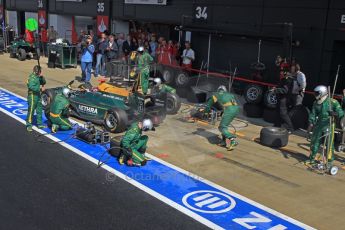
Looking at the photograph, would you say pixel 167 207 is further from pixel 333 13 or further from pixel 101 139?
pixel 333 13

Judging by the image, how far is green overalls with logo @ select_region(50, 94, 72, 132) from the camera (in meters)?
11.0

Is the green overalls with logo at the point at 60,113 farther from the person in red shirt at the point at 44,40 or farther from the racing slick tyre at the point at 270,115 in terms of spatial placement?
the person in red shirt at the point at 44,40

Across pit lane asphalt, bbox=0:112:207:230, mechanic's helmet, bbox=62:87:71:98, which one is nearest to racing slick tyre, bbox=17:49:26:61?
mechanic's helmet, bbox=62:87:71:98

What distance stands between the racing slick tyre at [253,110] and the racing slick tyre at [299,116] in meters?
1.27

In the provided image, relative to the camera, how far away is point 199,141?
36.2ft

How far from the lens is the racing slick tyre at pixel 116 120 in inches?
429

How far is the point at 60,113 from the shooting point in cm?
1107

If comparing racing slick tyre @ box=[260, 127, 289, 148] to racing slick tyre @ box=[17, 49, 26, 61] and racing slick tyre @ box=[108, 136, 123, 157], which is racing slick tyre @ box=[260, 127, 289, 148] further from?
racing slick tyre @ box=[17, 49, 26, 61]

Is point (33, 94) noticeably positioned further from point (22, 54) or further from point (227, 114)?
point (22, 54)

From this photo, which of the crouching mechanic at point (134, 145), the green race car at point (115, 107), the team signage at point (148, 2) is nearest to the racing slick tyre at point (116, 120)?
the green race car at point (115, 107)

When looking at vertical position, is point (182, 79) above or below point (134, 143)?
above

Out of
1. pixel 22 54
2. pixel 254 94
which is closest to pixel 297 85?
pixel 254 94

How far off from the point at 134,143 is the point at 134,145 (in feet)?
0.15

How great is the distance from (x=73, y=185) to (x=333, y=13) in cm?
983
